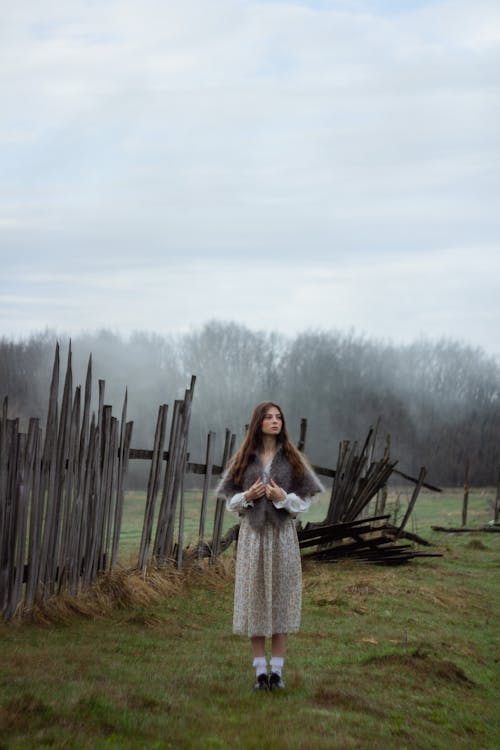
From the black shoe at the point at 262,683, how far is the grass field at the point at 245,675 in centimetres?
8

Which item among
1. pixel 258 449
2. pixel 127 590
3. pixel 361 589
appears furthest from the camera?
pixel 361 589

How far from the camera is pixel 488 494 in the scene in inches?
1446

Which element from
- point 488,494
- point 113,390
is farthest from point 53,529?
point 113,390

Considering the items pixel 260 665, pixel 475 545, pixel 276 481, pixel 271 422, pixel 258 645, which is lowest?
pixel 475 545

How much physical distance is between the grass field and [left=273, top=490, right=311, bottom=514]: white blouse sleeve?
1.00 metres

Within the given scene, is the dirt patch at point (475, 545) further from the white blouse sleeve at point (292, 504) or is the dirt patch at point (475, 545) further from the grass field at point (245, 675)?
the white blouse sleeve at point (292, 504)

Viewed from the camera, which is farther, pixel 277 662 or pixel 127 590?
pixel 127 590

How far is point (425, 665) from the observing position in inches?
245

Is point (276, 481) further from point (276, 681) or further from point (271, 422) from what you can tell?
point (276, 681)

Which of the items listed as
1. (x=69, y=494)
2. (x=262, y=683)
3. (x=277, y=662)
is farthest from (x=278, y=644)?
(x=69, y=494)

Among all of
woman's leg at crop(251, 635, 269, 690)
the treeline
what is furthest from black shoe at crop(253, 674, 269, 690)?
the treeline

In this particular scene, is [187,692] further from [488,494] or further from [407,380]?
[407,380]

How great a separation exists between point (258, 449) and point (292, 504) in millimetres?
409

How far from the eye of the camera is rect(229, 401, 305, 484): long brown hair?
551 centimetres
